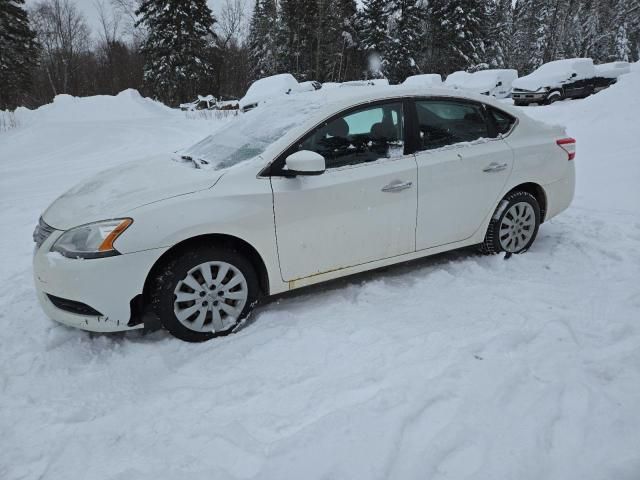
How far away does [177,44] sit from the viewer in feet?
106

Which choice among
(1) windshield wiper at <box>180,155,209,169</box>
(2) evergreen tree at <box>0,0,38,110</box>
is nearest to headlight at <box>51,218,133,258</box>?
(1) windshield wiper at <box>180,155,209,169</box>

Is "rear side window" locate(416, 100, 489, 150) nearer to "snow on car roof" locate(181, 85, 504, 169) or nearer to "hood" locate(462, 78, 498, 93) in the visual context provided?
"snow on car roof" locate(181, 85, 504, 169)

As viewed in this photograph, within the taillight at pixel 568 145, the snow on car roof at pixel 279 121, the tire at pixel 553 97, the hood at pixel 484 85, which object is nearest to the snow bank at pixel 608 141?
the taillight at pixel 568 145

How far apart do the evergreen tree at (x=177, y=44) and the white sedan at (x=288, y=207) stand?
106 ft

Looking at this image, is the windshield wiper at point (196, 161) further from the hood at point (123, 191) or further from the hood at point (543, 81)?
the hood at point (543, 81)

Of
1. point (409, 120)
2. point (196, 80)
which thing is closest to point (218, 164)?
point (409, 120)

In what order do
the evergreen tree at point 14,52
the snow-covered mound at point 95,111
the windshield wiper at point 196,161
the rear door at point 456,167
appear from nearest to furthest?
the windshield wiper at point 196,161 → the rear door at point 456,167 → the snow-covered mound at point 95,111 → the evergreen tree at point 14,52

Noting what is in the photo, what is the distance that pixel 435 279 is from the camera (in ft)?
12.4

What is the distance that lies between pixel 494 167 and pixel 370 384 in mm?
2362

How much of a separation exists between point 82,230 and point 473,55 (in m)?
42.4

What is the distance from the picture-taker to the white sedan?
9.09 ft

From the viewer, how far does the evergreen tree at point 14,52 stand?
1128 inches

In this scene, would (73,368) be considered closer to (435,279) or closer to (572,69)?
(435,279)

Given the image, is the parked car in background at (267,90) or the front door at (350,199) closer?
the front door at (350,199)
